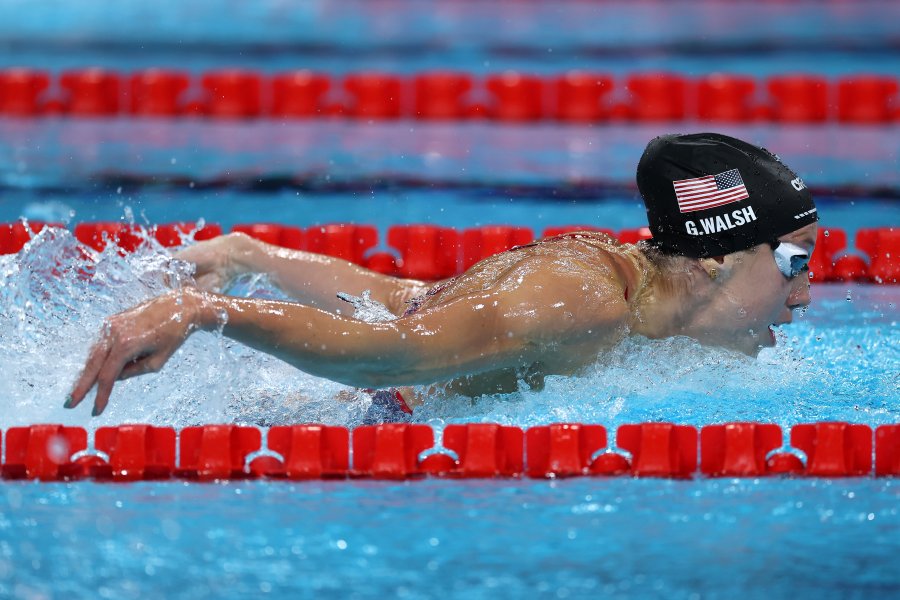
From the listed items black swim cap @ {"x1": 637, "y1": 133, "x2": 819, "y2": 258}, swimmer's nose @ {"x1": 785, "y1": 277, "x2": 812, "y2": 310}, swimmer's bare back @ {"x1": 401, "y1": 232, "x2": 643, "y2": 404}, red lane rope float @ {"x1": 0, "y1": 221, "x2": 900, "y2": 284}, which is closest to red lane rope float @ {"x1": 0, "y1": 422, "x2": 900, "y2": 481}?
swimmer's bare back @ {"x1": 401, "y1": 232, "x2": 643, "y2": 404}

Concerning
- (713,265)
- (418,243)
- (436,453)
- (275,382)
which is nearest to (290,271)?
(275,382)

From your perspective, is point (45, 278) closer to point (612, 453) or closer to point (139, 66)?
point (612, 453)

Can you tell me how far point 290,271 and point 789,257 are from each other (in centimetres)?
125

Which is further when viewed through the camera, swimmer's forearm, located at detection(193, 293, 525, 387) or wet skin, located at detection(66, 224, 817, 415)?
swimmer's forearm, located at detection(193, 293, 525, 387)

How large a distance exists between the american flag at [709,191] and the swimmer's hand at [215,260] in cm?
116

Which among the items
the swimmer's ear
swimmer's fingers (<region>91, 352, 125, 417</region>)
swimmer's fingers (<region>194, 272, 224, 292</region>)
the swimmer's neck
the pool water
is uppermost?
swimmer's fingers (<region>194, 272, 224, 292</region>)

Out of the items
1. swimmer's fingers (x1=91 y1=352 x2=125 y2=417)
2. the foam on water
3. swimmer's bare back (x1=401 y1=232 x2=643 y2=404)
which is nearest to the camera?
swimmer's fingers (x1=91 y1=352 x2=125 y2=417)

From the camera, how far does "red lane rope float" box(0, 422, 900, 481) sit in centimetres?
246

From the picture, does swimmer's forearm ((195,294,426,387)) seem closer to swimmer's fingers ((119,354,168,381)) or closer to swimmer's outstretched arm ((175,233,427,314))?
swimmer's fingers ((119,354,168,381))

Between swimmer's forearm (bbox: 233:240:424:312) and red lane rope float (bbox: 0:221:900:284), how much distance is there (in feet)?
2.99

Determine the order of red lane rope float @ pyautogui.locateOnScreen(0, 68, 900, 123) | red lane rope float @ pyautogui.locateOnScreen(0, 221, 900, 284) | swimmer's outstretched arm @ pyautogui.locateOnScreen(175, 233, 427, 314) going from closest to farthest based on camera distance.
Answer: swimmer's outstretched arm @ pyautogui.locateOnScreen(175, 233, 427, 314) < red lane rope float @ pyautogui.locateOnScreen(0, 221, 900, 284) < red lane rope float @ pyautogui.locateOnScreen(0, 68, 900, 123)

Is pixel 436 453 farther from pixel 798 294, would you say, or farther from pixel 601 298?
pixel 798 294

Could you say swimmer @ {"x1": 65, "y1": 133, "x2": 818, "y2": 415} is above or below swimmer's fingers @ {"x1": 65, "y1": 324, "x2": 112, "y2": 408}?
above

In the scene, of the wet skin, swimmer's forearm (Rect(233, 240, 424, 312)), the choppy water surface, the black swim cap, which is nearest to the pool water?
the choppy water surface
